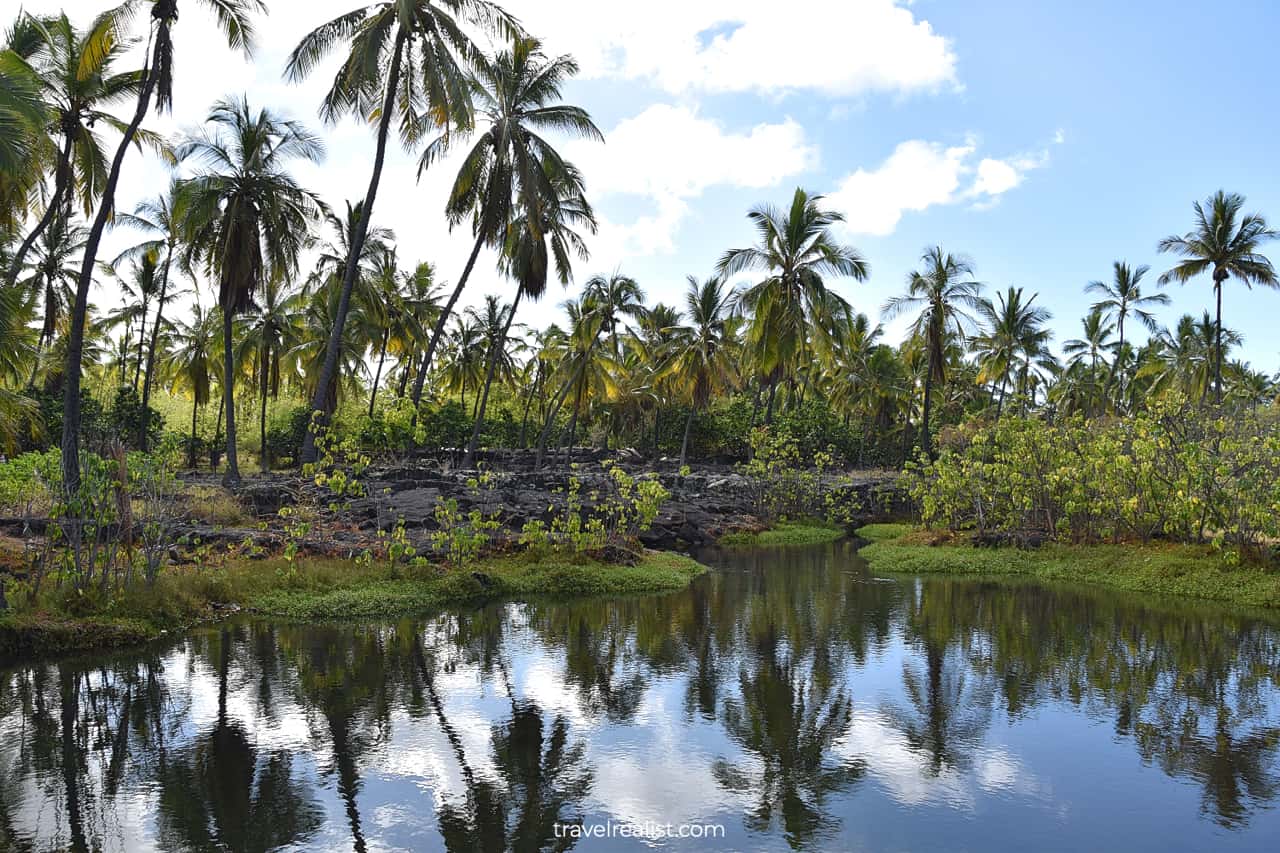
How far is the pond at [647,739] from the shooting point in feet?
18.9

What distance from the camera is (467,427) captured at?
40562mm

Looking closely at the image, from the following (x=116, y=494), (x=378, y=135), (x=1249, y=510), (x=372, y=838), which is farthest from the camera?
(x=378, y=135)

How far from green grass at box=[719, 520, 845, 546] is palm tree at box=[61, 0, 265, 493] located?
57.4 feet

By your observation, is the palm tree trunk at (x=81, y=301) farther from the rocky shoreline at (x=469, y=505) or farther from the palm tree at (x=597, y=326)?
the palm tree at (x=597, y=326)

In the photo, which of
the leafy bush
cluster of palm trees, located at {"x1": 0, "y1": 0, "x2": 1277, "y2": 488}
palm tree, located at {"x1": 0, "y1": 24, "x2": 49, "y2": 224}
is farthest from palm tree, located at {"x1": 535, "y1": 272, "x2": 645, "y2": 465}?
palm tree, located at {"x1": 0, "y1": 24, "x2": 49, "y2": 224}

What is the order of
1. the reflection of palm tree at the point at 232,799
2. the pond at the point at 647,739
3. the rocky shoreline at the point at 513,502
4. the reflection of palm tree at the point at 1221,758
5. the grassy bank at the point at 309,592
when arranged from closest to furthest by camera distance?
the reflection of palm tree at the point at 232,799
the pond at the point at 647,739
the reflection of palm tree at the point at 1221,758
the grassy bank at the point at 309,592
the rocky shoreline at the point at 513,502

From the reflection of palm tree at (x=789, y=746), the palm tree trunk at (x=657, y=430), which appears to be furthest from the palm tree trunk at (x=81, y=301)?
the palm tree trunk at (x=657, y=430)

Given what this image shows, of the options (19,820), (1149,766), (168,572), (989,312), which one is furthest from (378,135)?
(989,312)

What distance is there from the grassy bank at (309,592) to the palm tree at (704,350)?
720 inches

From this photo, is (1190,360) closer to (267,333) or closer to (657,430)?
(657,430)

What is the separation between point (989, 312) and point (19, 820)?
128 feet

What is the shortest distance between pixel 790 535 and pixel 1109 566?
36.3 feet

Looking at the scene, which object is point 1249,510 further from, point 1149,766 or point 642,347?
point 642,347

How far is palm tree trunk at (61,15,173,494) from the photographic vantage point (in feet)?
43.4
